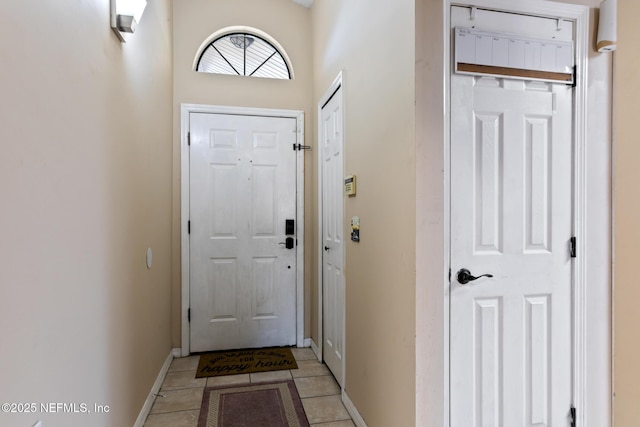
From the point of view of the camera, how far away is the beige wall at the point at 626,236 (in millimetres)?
1642

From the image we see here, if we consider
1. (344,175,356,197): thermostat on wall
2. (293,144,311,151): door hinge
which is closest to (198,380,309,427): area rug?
(344,175,356,197): thermostat on wall

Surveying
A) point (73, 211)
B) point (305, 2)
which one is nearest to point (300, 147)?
point (305, 2)

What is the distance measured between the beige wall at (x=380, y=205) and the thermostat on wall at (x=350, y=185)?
0.05 meters

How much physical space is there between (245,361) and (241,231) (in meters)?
Answer: 1.11

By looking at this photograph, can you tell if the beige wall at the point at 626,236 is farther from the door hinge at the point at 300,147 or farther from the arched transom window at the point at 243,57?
the arched transom window at the point at 243,57

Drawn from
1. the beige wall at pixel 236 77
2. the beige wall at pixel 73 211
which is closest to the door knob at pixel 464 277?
the beige wall at pixel 73 211

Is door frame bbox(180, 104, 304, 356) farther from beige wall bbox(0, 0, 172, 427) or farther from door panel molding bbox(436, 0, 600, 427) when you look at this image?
door panel molding bbox(436, 0, 600, 427)

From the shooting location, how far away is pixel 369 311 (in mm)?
1922

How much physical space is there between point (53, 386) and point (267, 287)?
2169 millimetres

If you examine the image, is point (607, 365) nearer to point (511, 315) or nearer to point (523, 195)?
point (511, 315)

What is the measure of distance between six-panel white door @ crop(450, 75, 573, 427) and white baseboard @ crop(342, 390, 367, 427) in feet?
2.17

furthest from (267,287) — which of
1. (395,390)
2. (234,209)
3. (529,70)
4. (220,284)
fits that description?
(529,70)

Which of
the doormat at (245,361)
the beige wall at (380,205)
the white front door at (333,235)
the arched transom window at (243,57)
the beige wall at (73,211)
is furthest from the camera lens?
the arched transom window at (243,57)

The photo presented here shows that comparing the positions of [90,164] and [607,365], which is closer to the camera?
[90,164]
